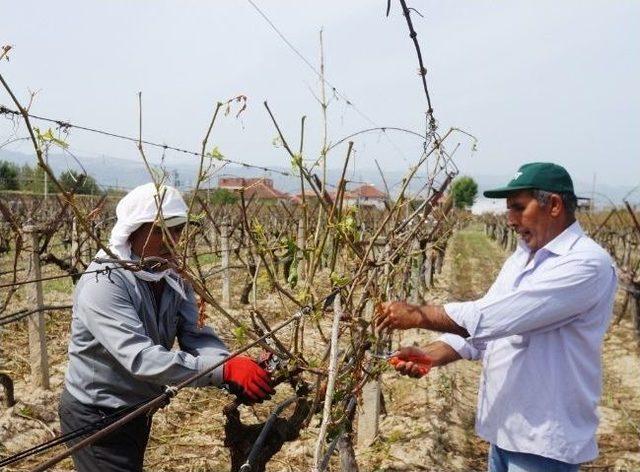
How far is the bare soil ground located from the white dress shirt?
1.62 metres

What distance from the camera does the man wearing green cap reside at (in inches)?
82.0

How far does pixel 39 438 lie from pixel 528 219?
13.8ft

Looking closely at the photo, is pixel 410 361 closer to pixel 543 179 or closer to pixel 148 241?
pixel 543 179

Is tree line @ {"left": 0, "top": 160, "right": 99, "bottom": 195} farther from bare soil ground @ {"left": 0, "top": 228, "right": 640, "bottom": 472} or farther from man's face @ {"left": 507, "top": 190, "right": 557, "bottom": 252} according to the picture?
bare soil ground @ {"left": 0, "top": 228, "right": 640, "bottom": 472}

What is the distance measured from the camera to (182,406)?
534cm

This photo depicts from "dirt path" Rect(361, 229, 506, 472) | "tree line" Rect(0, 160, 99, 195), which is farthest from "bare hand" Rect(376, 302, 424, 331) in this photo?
"dirt path" Rect(361, 229, 506, 472)

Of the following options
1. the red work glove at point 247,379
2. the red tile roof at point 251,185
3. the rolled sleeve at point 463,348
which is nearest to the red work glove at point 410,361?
the rolled sleeve at point 463,348

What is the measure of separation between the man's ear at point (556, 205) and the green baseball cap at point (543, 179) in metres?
A: 0.03

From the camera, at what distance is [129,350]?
2.11 meters

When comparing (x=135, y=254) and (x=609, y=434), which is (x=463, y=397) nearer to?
(x=609, y=434)

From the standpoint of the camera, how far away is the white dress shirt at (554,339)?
2.08 metres

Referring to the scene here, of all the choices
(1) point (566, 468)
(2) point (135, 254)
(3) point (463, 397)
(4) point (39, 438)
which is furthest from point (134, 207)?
(3) point (463, 397)

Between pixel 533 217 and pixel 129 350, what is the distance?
1.66 m

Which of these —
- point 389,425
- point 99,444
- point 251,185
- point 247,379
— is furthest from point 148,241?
point 389,425
